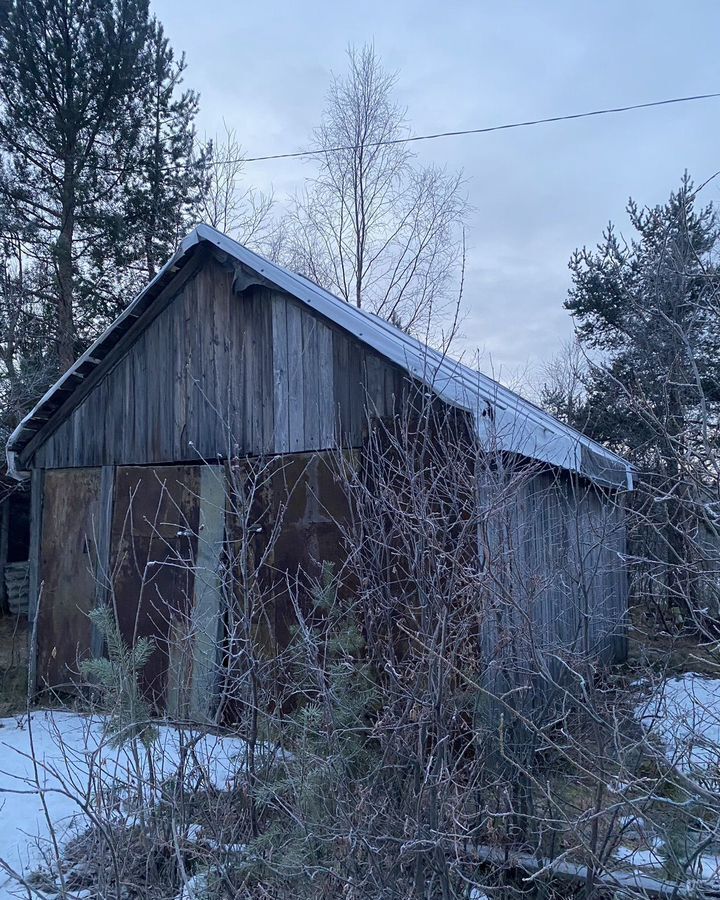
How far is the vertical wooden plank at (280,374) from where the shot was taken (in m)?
6.92

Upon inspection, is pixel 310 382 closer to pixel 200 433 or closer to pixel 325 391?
pixel 325 391

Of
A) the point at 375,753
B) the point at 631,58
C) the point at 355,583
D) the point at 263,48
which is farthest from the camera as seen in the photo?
the point at 263,48

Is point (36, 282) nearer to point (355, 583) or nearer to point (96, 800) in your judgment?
point (355, 583)

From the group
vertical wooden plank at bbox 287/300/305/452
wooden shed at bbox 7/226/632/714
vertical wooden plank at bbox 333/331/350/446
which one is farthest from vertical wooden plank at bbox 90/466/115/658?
vertical wooden plank at bbox 333/331/350/446

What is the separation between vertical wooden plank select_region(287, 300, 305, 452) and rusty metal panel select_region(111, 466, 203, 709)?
3.86 feet

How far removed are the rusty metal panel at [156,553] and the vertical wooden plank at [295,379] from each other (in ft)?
3.86

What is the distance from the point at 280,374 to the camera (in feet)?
23.0

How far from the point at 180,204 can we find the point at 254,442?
11453mm

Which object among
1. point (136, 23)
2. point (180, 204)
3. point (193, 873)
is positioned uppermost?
point (136, 23)

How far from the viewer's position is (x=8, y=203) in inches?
609

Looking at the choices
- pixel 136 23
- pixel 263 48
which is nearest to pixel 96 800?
pixel 263 48

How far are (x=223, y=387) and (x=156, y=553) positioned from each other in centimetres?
172

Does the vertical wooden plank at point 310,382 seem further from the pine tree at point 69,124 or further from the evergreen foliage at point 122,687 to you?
the pine tree at point 69,124

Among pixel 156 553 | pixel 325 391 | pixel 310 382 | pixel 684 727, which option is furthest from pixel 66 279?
pixel 684 727
